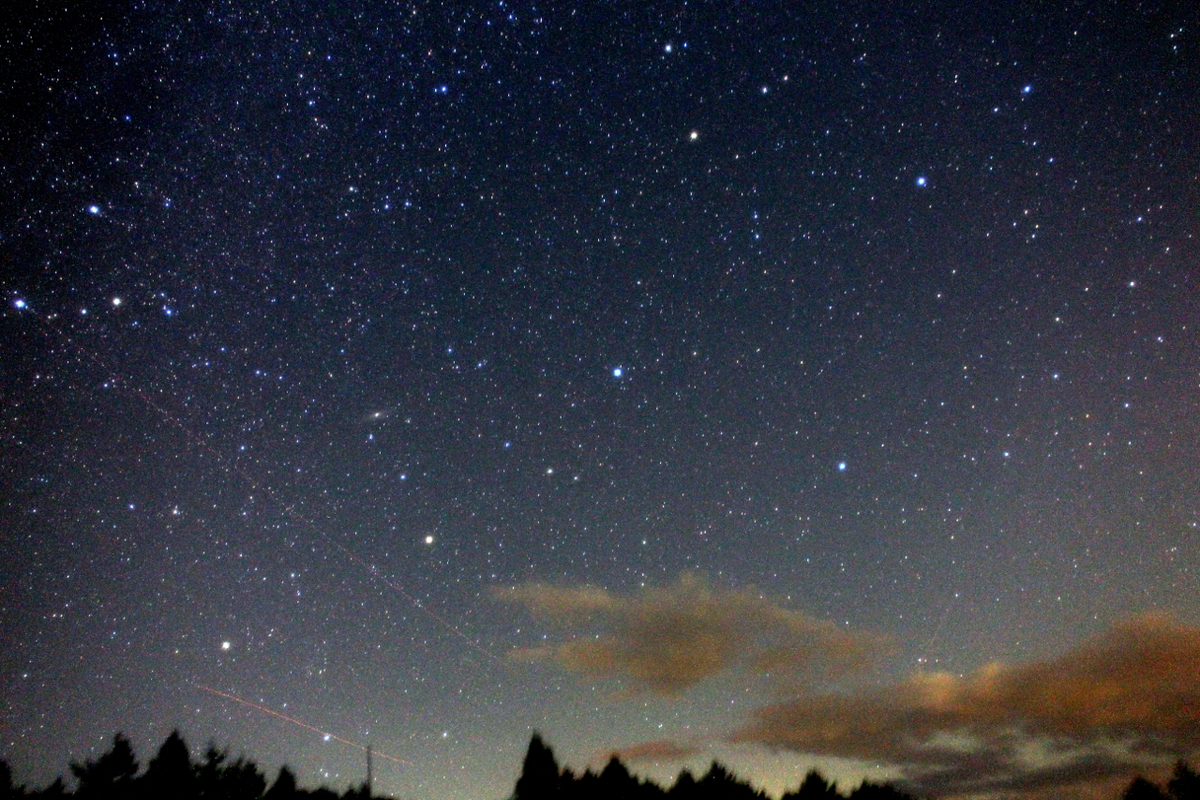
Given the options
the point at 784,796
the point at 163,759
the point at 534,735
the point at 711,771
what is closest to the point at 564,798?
the point at 534,735

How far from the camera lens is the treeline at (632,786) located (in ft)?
59.8

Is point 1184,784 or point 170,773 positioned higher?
point 170,773

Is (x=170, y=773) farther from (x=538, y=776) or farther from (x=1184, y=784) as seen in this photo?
(x=1184, y=784)

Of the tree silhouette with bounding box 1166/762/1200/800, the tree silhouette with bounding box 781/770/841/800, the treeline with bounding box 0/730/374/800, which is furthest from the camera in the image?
the tree silhouette with bounding box 1166/762/1200/800

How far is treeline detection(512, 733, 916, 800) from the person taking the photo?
59.8 feet

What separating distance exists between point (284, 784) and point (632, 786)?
900 centimetres

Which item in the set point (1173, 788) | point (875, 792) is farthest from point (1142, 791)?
point (875, 792)

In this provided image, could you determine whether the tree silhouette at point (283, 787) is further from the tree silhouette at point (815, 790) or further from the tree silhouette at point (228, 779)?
the tree silhouette at point (815, 790)

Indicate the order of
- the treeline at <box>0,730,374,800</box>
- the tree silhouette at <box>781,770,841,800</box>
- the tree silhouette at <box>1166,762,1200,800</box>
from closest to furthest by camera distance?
the treeline at <box>0,730,374,800</box> → the tree silhouette at <box>781,770,841,800</box> → the tree silhouette at <box>1166,762,1200,800</box>

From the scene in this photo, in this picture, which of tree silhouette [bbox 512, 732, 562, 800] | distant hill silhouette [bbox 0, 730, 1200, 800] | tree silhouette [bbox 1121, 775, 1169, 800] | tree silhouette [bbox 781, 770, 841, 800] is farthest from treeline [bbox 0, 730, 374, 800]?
tree silhouette [bbox 1121, 775, 1169, 800]

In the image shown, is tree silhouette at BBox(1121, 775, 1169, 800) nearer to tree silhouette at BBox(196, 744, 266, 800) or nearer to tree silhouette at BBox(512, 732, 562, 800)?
tree silhouette at BBox(512, 732, 562, 800)

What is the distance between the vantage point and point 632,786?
19359 millimetres

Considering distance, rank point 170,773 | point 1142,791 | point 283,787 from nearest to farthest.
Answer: point 170,773
point 283,787
point 1142,791

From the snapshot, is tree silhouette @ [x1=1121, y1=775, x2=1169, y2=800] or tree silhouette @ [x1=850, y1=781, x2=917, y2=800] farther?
tree silhouette @ [x1=1121, y1=775, x2=1169, y2=800]
